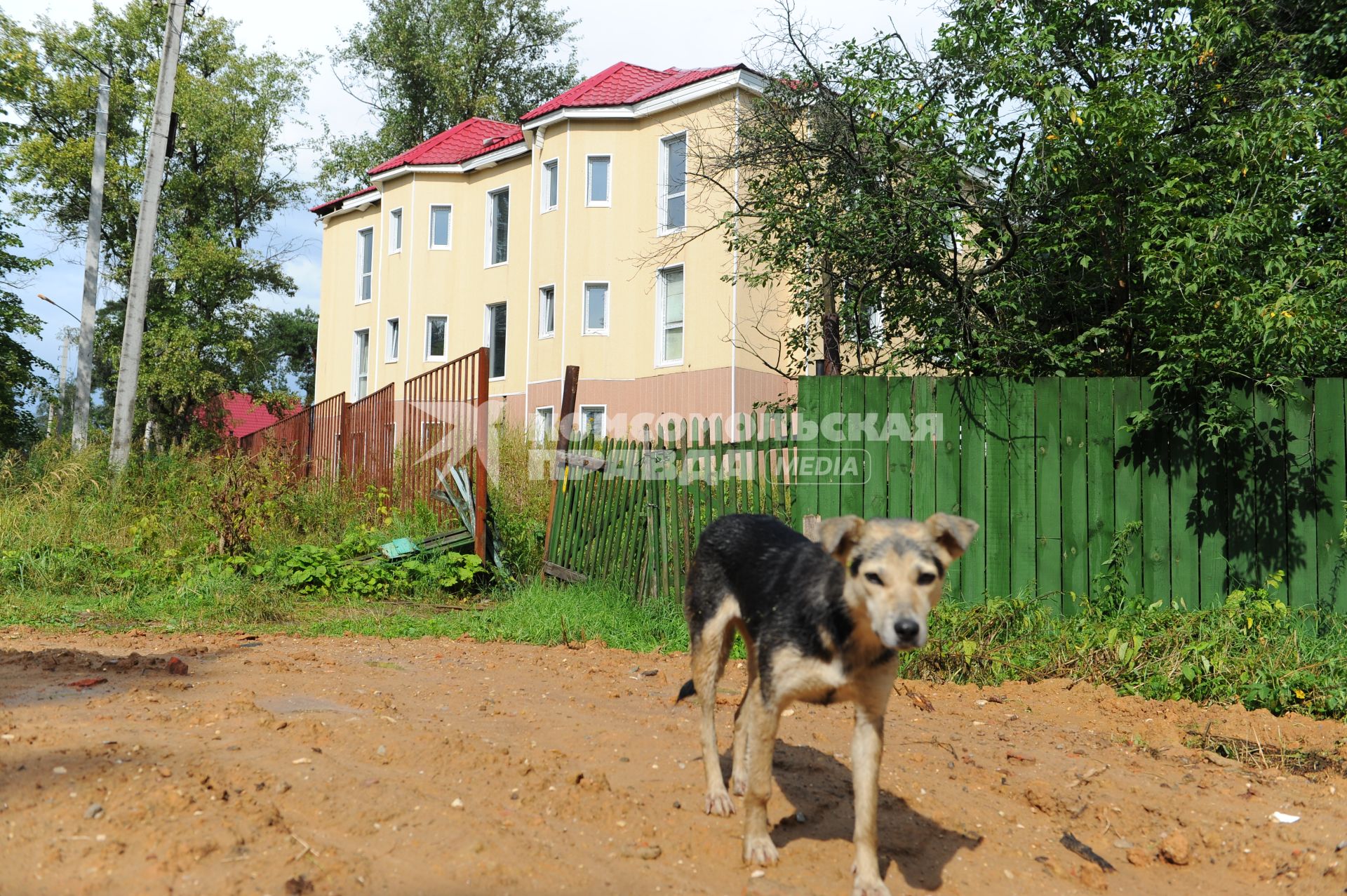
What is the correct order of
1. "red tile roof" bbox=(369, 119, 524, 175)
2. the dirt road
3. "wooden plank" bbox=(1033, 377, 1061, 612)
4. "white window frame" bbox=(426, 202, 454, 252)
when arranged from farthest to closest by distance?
"white window frame" bbox=(426, 202, 454, 252)
"red tile roof" bbox=(369, 119, 524, 175)
"wooden plank" bbox=(1033, 377, 1061, 612)
the dirt road

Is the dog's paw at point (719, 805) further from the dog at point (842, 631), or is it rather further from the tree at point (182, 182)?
the tree at point (182, 182)

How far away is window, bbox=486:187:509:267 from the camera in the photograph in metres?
25.2

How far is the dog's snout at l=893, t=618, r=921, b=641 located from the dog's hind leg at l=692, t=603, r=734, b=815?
1.41 meters

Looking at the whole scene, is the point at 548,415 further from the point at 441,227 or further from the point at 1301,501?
the point at 1301,501

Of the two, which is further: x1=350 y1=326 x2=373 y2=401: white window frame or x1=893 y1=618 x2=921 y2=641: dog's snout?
x1=350 y1=326 x2=373 y2=401: white window frame

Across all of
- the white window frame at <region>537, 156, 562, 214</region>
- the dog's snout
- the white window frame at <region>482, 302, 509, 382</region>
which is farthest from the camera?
the white window frame at <region>482, 302, 509, 382</region>

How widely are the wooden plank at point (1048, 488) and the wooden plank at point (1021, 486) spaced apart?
39mm

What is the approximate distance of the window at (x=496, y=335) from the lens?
24.8 metres

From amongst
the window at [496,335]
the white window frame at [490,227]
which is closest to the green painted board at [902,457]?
the window at [496,335]

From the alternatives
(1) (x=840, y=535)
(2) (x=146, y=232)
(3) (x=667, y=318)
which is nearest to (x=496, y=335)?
(3) (x=667, y=318)

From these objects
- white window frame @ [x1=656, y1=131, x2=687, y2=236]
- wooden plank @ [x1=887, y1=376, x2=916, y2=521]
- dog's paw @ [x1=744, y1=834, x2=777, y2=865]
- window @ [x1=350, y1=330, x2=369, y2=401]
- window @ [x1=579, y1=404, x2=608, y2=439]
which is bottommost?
dog's paw @ [x1=744, y1=834, x2=777, y2=865]

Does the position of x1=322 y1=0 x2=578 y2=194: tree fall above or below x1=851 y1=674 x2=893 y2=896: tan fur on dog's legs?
above

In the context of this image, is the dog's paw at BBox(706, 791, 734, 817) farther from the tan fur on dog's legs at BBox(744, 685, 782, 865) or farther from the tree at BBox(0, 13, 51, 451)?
the tree at BBox(0, 13, 51, 451)

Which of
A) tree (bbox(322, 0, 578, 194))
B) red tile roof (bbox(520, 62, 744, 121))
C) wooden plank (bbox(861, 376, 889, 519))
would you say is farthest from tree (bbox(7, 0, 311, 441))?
wooden plank (bbox(861, 376, 889, 519))
